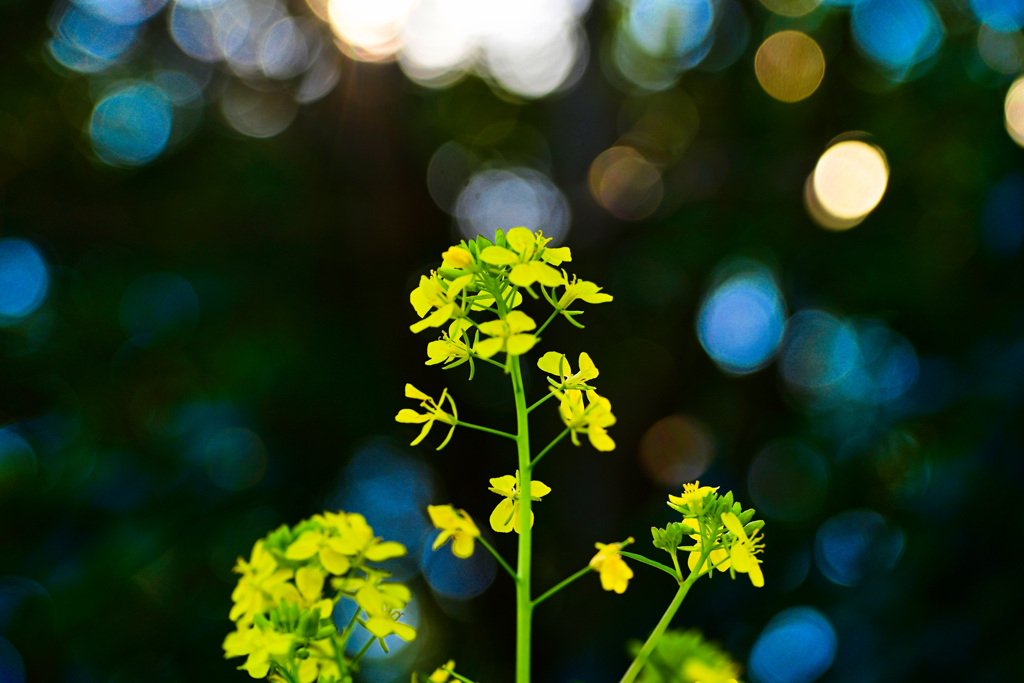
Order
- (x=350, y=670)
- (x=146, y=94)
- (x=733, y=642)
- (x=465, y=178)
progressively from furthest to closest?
(x=465, y=178)
(x=146, y=94)
(x=733, y=642)
(x=350, y=670)

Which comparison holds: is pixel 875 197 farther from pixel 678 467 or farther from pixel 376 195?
pixel 376 195

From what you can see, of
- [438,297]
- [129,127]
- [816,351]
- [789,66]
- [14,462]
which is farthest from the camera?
[129,127]

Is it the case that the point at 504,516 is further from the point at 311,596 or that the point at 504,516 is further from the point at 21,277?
the point at 21,277

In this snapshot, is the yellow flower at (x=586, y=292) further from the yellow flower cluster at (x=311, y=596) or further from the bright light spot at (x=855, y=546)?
the bright light spot at (x=855, y=546)

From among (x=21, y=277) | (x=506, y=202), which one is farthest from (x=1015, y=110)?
(x=21, y=277)

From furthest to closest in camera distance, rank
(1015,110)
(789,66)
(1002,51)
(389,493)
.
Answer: (389,493) → (789,66) → (1002,51) → (1015,110)

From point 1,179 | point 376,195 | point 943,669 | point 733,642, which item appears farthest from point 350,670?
point 1,179

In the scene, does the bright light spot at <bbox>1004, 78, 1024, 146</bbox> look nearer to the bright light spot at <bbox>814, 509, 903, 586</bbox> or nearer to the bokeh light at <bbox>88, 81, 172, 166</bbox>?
the bright light spot at <bbox>814, 509, 903, 586</bbox>
